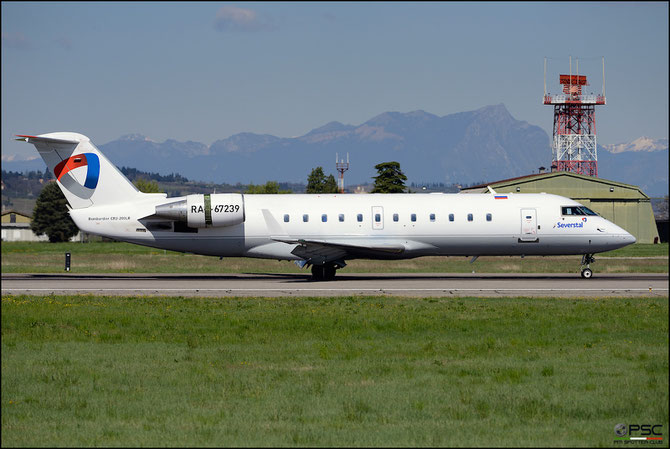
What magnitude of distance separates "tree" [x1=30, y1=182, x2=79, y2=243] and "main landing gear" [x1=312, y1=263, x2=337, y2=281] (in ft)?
219

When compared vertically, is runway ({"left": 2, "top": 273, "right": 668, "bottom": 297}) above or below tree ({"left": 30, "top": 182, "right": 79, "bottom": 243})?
below

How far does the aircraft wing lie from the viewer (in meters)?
36.2

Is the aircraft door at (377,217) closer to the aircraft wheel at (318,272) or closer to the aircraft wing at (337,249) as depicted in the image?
the aircraft wing at (337,249)

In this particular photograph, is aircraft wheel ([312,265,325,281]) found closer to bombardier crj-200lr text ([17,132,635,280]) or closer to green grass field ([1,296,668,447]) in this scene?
bombardier crj-200lr text ([17,132,635,280])

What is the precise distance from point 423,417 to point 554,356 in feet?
18.2

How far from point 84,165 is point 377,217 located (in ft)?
47.8

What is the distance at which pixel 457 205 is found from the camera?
123 feet

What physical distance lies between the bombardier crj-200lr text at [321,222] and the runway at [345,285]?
1425 millimetres

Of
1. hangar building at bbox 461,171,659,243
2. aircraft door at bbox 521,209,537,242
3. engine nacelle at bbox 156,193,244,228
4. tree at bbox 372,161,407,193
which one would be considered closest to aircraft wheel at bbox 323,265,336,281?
engine nacelle at bbox 156,193,244,228

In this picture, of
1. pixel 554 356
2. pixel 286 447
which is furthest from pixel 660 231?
pixel 286 447

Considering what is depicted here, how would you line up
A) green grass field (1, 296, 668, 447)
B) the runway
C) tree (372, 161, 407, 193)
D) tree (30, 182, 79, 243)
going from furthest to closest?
tree (372, 161, 407, 193), tree (30, 182, 79, 243), the runway, green grass field (1, 296, 668, 447)

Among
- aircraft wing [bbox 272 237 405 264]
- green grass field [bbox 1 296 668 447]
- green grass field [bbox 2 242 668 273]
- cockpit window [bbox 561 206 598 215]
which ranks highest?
cockpit window [bbox 561 206 598 215]

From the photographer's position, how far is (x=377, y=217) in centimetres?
3725

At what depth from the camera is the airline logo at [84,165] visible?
124 ft
